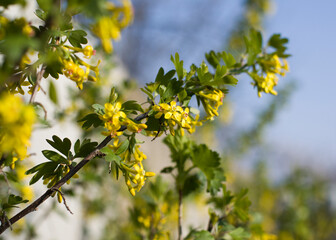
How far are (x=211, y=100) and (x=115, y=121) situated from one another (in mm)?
272

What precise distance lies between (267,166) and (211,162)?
408cm

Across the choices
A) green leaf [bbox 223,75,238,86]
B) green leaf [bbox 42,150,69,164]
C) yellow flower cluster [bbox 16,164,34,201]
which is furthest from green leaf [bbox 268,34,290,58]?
yellow flower cluster [bbox 16,164,34,201]

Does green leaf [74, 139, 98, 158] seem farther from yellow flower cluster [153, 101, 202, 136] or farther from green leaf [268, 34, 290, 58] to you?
green leaf [268, 34, 290, 58]

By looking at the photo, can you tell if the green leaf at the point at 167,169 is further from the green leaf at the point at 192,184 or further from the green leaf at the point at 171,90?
the green leaf at the point at 171,90

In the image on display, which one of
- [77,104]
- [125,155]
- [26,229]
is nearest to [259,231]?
[125,155]

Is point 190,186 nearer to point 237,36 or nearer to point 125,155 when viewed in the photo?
point 125,155

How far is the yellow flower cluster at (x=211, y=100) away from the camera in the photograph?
799mm

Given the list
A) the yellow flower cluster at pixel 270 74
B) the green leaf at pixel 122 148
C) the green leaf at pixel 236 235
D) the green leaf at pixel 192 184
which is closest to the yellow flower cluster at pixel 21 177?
the green leaf at pixel 122 148

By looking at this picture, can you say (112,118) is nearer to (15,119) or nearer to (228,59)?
(15,119)

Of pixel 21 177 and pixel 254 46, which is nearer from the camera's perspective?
pixel 254 46

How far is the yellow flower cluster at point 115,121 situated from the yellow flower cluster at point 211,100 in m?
0.19

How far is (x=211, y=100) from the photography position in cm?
83

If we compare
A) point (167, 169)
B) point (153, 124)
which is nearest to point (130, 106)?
point (153, 124)

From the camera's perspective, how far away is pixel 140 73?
11.5 metres
